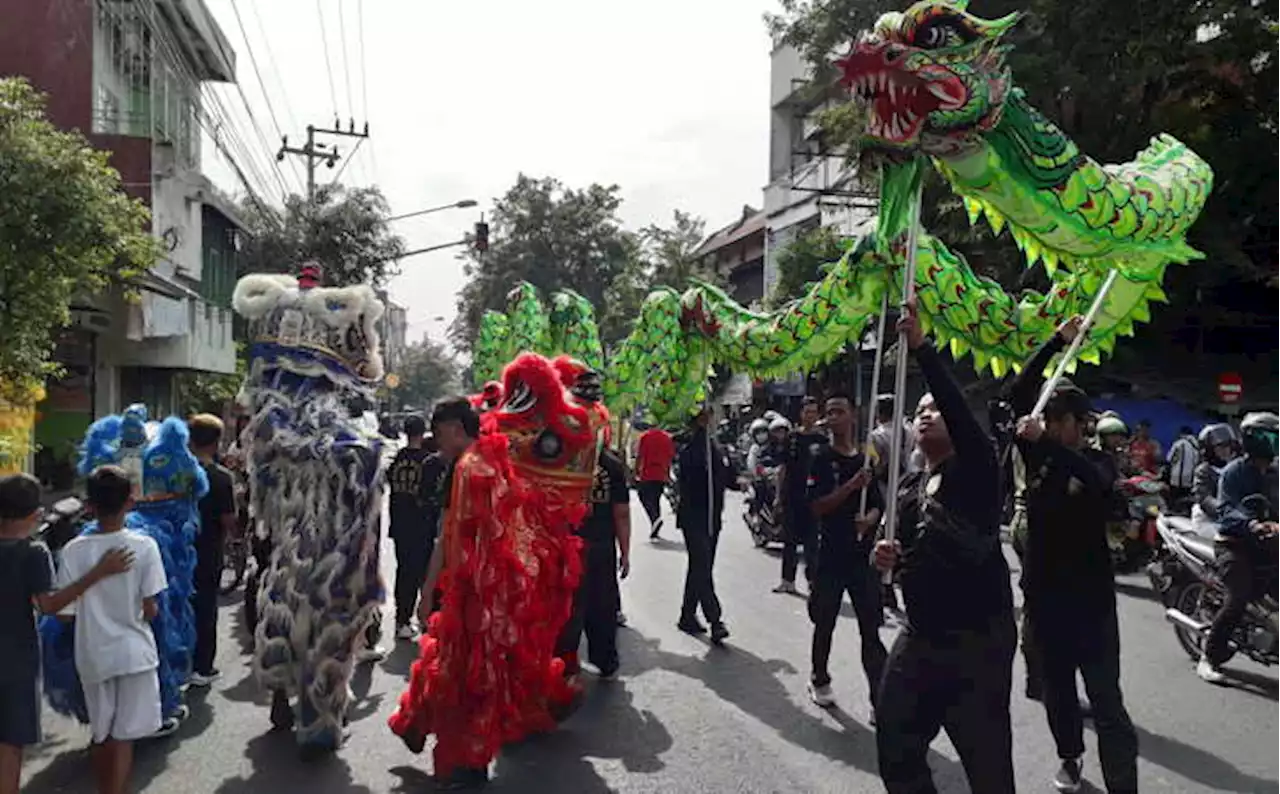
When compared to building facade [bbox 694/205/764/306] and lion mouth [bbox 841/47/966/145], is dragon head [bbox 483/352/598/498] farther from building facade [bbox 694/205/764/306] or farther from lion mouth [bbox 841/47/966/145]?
building facade [bbox 694/205/764/306]

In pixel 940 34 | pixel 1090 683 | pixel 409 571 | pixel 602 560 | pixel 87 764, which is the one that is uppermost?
pixel 940 34

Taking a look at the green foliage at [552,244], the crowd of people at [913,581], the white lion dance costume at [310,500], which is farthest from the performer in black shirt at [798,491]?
the green foliage at [552,244]

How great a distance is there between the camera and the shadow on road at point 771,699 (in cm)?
557

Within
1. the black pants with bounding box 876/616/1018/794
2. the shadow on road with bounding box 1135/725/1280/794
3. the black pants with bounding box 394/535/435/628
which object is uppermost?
the black pants with bounding box 876/616/1018/794

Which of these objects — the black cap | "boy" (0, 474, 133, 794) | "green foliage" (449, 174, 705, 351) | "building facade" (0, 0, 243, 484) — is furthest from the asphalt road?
"green foliage" (449, 174, 705, 351)

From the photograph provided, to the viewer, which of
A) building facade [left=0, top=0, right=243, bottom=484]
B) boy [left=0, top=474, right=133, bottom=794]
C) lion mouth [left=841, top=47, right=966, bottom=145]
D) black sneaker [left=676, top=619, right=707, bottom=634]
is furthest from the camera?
building facade [left=0, top=0, right=243, bottom=484]

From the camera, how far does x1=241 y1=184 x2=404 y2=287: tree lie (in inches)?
1129

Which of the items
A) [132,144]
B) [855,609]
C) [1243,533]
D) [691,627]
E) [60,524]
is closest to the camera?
[855,609]

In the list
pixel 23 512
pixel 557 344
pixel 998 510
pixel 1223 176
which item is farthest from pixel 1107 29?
pixel 23 512

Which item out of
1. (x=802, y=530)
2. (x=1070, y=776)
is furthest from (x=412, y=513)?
(x=1070, y=776)

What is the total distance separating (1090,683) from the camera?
15.2 feet

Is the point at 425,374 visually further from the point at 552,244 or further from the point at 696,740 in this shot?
the point at 696,740

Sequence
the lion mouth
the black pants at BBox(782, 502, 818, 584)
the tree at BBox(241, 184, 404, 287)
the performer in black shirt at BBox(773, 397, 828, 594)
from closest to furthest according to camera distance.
Answer: the lion mouth, the performer in black shirt at BBox(773, 397, 828, 594), the black pants at BBox(782, 502, 818, 584), the tree at BBox(241, 184, 404, 287)

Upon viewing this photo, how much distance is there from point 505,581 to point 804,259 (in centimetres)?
1889
